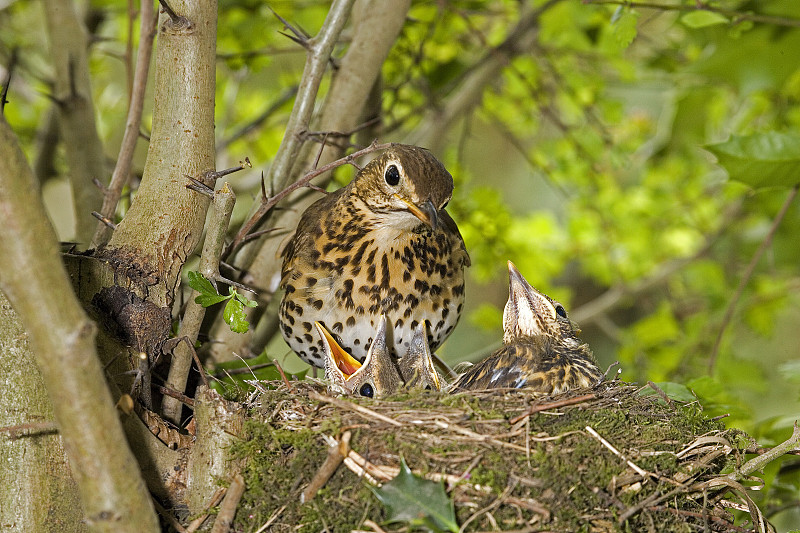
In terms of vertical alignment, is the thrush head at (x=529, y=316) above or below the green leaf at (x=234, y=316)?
below

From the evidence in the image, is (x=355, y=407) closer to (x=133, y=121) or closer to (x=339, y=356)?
(x=339, y=356)

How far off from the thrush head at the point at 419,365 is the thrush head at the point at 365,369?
5 centimetres

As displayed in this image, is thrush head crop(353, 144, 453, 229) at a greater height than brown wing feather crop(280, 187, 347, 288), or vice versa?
thrush head crop(353, 144, 453, 229)

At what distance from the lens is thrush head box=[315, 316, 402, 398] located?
2355 millimetres

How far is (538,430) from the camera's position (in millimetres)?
1797

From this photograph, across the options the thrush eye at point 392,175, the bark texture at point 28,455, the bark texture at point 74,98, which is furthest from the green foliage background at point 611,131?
the bark texture at point 28,455

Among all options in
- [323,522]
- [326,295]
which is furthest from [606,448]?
[326,295]

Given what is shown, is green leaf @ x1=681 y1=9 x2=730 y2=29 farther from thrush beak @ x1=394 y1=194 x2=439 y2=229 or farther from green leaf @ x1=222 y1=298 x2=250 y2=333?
green leaf @ x1=222 y1=298 x2=250 y2=333

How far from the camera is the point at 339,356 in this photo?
2.58m

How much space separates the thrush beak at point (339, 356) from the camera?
2543 mm

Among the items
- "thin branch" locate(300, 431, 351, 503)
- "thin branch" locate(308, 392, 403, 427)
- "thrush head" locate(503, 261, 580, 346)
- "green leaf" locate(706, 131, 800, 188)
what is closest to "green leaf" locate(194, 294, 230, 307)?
"thin branch" locate(308, 392, 403, 427)

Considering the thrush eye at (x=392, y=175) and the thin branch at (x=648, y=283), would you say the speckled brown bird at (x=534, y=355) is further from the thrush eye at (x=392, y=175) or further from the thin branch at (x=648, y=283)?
the thin branch at (x=648, y=283)

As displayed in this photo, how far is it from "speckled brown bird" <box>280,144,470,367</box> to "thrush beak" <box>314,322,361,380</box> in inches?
1.0

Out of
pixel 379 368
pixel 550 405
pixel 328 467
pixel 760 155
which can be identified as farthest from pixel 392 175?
pixel 760 155
